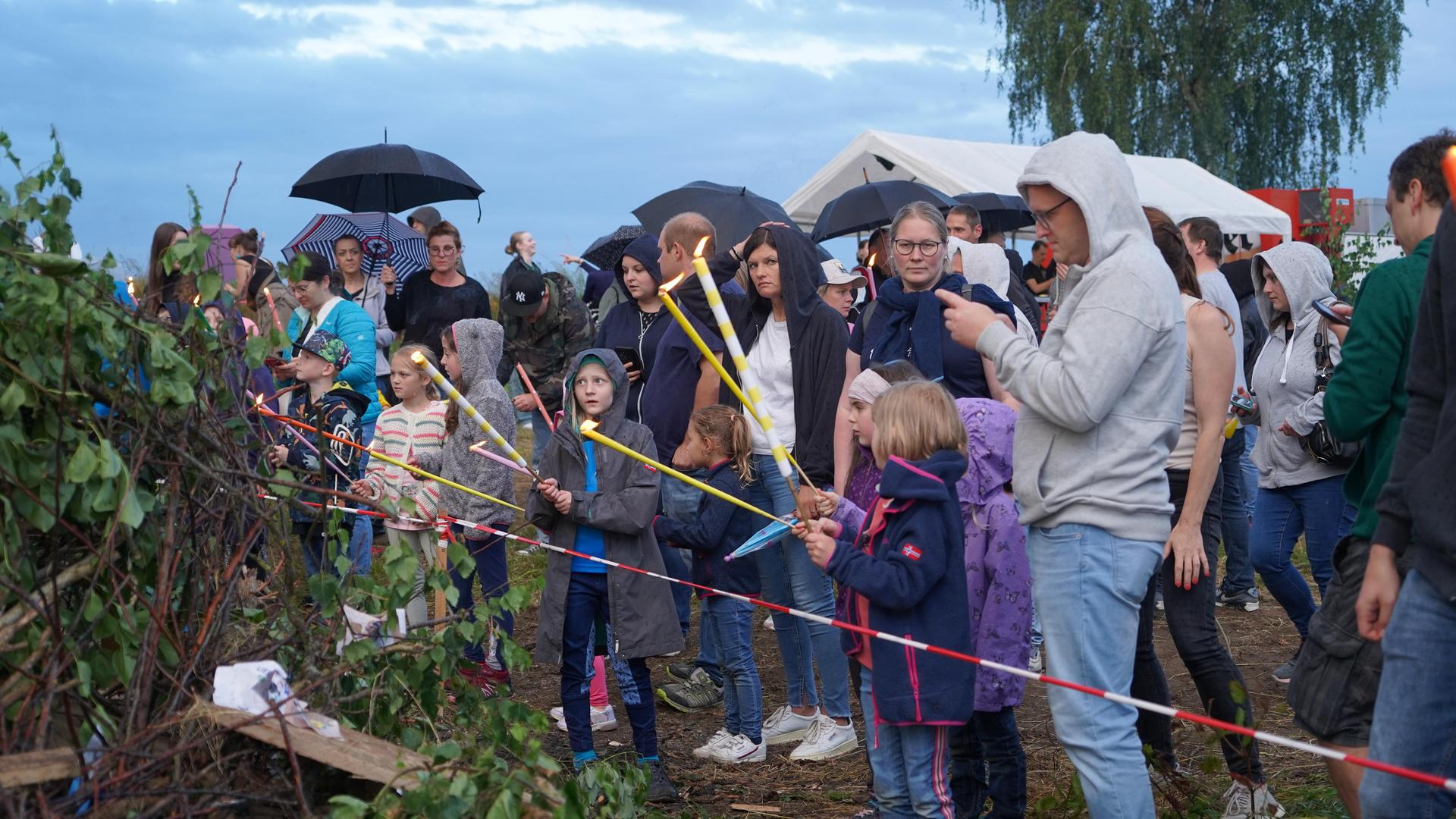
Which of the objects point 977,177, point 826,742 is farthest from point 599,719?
point 977,177

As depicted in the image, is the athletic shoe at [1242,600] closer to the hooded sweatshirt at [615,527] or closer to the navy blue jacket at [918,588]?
the hooded sweatshirt at [615,527]

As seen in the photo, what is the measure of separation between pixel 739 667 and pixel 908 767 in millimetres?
1663

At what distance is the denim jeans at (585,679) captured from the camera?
16.3 feet

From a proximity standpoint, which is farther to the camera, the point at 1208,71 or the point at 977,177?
the point at 1208,71

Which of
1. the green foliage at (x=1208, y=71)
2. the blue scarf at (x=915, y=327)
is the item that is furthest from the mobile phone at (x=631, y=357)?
the green foliage at (x=1208, y=71)

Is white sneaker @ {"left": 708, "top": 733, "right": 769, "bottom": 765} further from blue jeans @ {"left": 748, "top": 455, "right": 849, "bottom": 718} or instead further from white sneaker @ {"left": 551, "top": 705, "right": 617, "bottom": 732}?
white sneaker @ {"left": 551, "top": 705, "right": 617, "bottom": 732}

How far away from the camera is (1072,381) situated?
3.15 metres

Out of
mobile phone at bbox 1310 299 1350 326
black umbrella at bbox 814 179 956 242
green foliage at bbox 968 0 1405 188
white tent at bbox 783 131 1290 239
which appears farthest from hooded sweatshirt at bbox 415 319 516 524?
green foliage at bbox 968 0 1405 188

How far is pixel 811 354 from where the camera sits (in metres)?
5.53

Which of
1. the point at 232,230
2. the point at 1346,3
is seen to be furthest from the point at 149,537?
the point at 1346,3

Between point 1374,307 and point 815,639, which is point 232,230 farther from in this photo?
point 1374,307

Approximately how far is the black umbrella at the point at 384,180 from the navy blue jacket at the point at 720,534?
17.0 ft

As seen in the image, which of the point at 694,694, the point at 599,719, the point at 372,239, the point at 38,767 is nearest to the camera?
the point at 38,767

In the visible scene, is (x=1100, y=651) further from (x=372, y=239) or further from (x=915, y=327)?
(x=372, y=239)
